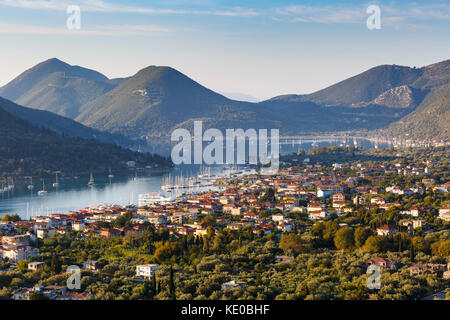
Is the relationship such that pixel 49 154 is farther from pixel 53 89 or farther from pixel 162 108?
pixel 53 89

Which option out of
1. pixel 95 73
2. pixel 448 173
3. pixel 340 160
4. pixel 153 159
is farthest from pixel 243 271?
pixel 95 73

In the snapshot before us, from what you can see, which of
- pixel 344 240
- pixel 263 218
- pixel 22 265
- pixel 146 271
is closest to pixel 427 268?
pixel 344 240

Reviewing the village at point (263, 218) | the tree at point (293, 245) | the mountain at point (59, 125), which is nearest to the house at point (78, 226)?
the village at point (263, 218)

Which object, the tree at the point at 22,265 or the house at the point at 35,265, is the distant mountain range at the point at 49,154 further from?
the house at the point at 35,265

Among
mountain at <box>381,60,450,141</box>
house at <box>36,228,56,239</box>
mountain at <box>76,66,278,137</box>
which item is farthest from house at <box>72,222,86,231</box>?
mountain at <box>76,66,278,137</box>

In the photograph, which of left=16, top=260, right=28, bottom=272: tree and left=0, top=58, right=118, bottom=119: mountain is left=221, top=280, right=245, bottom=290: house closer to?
left=16, top=260, right=28, bottom=272: tree
